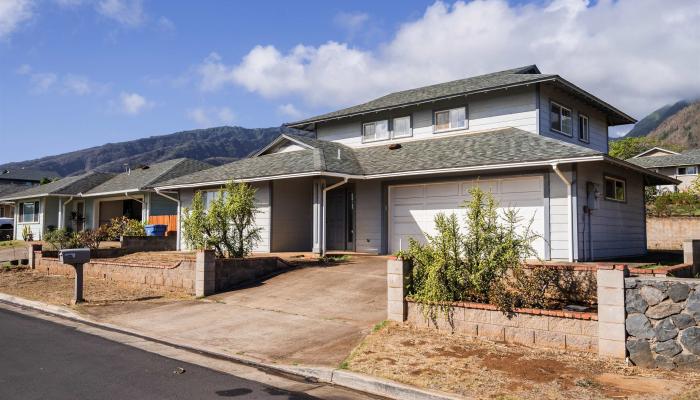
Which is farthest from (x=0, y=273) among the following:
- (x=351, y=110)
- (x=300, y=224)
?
(x=351, y=110)

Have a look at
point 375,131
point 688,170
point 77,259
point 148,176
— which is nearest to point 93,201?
point 148,176

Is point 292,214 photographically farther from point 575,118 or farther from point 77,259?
point 575,118

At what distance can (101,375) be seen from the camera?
22.6 feet

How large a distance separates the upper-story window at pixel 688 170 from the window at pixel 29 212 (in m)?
51.8

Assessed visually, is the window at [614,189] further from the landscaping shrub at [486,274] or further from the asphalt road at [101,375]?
the asphalt road at [101,375]

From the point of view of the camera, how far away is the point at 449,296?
8719 millimetres

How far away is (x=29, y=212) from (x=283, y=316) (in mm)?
34843

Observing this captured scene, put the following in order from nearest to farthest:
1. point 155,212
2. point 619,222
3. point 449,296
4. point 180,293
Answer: point 449,296, point 180,293, point 619,222, point 155,212

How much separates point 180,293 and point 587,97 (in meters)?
14.6

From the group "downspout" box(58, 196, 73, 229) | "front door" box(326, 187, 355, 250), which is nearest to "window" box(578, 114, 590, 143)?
"front door" box(326, 187, 355, 250)

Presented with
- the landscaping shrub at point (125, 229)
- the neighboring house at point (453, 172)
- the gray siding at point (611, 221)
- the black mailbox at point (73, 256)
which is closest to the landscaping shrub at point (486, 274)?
the neighboring house at point (453, 172)

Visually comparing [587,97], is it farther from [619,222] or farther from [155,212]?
[155,212]

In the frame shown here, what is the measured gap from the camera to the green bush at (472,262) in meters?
8.73

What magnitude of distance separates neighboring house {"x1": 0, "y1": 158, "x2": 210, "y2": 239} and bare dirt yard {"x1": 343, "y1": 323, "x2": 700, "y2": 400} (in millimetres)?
24590
